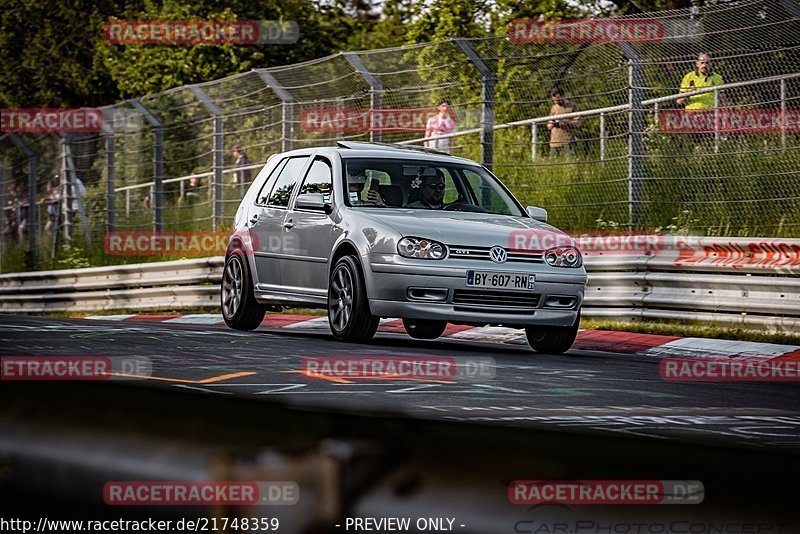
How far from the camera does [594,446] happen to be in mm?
1551

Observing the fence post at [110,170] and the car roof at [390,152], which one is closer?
the car roof at [390,152]

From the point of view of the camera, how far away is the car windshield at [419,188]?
35.2ft

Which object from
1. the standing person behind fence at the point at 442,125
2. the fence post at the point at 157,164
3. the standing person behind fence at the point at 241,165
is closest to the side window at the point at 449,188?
the standing person behind fence at the point at 442,125

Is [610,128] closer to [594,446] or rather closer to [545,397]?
[545,397]

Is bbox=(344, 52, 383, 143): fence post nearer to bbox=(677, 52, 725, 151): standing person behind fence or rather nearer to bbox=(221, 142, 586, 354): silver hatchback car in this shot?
bbox=(221, 142, 586, 354): silver hatchback car

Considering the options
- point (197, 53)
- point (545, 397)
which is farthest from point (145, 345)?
point (197, 53)

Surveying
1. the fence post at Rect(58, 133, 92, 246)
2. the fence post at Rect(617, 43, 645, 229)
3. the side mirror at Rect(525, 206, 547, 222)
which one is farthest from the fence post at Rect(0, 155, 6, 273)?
the side mirror at Rect(525, 206, 547, 222)

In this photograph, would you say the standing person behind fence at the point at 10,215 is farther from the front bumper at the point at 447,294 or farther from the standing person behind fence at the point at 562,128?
the front bumper at the point at 447,294

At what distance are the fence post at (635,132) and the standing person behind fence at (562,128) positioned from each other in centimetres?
90

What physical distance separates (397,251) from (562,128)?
5172 millimetres

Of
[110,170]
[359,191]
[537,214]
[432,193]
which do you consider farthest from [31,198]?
[537,214]

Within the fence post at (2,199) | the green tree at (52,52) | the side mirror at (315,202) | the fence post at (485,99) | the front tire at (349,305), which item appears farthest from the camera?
the green tree at (52,52)

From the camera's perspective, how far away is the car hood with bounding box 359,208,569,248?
9.70m

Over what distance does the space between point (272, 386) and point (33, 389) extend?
15.5 feet
